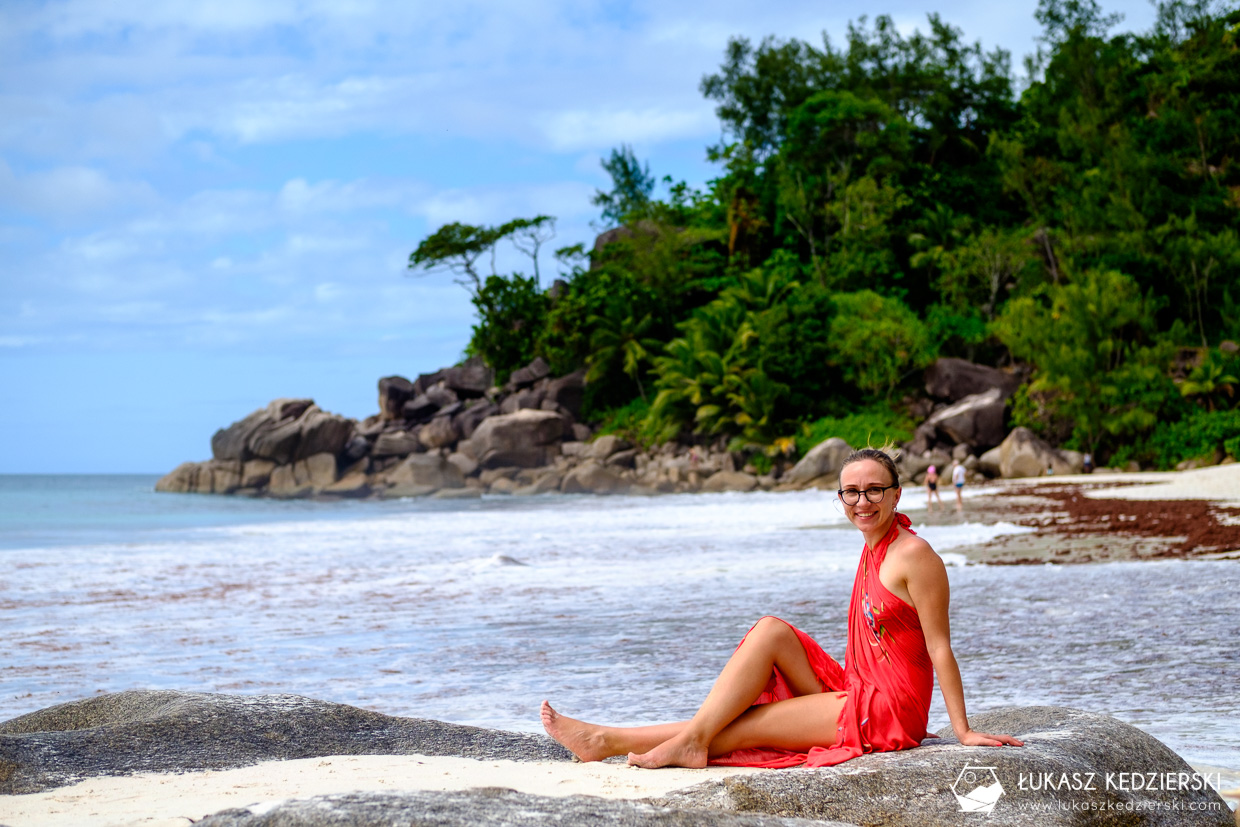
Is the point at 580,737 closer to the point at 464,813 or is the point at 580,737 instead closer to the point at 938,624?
the point at 464,813

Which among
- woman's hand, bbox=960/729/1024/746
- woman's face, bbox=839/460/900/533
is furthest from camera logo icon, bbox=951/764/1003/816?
woman's face, bbox=839/460/900/533

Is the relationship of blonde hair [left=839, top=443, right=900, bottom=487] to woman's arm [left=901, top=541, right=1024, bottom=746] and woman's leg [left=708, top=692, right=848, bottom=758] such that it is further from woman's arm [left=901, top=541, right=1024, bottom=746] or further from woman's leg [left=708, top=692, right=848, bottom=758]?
woman's leg [left=708, top=692, right=848, bottom=758]

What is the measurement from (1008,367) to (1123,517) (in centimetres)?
2241

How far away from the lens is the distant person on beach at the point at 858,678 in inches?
127

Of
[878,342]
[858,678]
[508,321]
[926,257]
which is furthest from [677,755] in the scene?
[508,321]

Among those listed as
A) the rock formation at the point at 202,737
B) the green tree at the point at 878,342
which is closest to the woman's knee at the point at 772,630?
Answer: the rock formation at the point at 202,737

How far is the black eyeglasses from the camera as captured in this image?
3.35 metres

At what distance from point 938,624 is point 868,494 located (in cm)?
47

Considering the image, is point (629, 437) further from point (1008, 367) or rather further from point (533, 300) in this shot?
point (1008, 367)

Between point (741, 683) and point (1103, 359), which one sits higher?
point (1103, 359)

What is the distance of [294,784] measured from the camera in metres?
3.48

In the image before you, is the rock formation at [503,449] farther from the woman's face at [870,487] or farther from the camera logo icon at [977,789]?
the camera logo icon at [977,789]

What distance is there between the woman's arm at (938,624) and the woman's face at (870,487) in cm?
16

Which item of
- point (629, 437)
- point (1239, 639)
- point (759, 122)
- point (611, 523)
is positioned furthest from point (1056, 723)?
point (759, 122)
